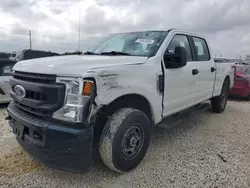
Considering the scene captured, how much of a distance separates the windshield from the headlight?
1.33m

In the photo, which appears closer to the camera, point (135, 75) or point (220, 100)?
point (135, 75)

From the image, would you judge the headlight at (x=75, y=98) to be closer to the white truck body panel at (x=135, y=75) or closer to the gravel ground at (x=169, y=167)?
the white truck body panel at (x=135, y=75)

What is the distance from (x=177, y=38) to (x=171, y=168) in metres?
2.15

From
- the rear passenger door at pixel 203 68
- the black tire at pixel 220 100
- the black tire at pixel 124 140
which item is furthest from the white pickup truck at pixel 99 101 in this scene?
the black tire at pixel 220 100

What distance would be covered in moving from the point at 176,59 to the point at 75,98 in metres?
1.74

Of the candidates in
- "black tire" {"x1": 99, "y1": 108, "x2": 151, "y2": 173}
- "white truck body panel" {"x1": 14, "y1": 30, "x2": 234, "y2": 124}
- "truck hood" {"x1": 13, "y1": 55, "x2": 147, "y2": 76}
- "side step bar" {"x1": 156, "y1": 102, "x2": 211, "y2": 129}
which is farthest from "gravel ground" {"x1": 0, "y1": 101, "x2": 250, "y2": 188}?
"truck hood" {"x1": 13, "y1": 55, "x2": 147, "y2": 76}

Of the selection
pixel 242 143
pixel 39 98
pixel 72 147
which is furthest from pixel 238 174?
pixel 39 98

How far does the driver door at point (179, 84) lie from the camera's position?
11.6 ft

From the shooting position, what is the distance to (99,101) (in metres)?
2.46

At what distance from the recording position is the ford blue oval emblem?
8.96 feet

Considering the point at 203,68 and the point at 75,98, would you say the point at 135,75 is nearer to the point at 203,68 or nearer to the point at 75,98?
the point at 75,98

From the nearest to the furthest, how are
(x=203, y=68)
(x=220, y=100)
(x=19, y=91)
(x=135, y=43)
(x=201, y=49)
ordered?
(x=19, y=91) < (x=135, y=43) < (x=203, y=68) < (x=201, y=49) < (x=220, y=100)

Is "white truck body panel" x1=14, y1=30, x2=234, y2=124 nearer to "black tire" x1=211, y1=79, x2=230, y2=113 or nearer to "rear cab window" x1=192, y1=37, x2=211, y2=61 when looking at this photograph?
"rear cab window" x1=192, y1=37, x2=211, y2=61

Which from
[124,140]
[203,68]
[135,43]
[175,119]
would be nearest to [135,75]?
[124,140]
